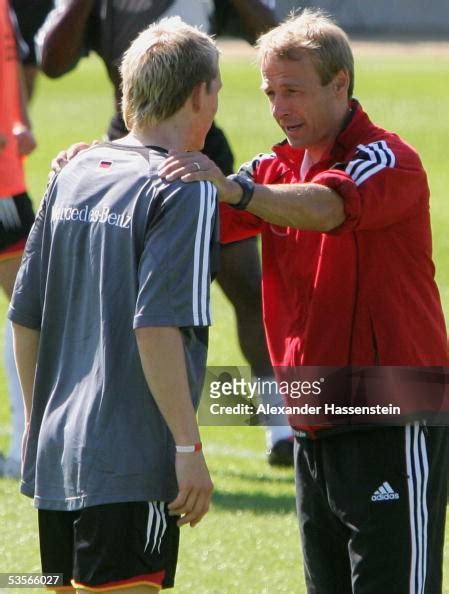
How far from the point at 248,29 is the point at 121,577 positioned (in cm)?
373

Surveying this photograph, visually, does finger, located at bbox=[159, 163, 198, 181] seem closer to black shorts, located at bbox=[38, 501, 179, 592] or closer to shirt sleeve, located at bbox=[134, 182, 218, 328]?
shirt sleeve, located at bbox=[134, 182, 218, 328]

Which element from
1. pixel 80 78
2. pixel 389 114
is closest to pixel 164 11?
pixel 389 114

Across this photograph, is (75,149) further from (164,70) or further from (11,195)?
(11,195)

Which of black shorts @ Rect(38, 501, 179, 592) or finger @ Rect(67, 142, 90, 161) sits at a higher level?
finger @ Rect(67, 142, 90, 161)

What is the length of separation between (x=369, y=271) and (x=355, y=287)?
0.06m

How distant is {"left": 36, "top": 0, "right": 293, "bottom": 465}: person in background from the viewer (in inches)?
258

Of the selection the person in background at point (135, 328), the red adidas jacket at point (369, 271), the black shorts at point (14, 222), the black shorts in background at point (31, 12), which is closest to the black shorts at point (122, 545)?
the person in background at point (135, 328)

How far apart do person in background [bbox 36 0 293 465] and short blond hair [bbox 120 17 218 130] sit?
Result: 115 inches

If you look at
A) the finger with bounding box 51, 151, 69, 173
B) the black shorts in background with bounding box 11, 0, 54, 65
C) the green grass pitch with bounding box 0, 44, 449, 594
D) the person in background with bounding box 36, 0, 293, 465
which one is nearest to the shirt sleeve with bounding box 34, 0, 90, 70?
the person in background with bounding box 36, 0, 293, 465

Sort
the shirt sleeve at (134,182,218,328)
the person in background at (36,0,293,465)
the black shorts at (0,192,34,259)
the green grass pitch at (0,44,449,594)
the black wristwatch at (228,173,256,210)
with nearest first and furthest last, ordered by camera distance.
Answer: the shirt sleeve at (134,182,218,328)
the black wristwatch at (228,173,256,210)
the green grass pitch at (0,44,449,594)
the black shorts at (0,192,34,259)
the person in background at (36,0,293,465)

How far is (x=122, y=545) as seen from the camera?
11.5 ft

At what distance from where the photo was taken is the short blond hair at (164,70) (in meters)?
3.49

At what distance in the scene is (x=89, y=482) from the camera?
3500 millimetres

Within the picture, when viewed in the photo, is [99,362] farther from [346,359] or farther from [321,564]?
[321,564]
